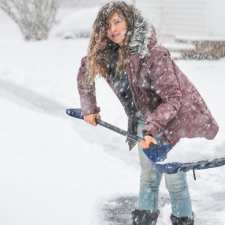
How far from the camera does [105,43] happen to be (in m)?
3.62

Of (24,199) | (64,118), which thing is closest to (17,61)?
(64,118)

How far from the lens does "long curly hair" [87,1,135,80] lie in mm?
3529

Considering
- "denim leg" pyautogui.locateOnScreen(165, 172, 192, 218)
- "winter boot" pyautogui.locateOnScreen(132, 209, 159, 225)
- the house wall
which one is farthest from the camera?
the house wall

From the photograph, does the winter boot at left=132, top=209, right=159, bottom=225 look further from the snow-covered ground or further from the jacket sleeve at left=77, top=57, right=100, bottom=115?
the jacket sleeve at left=77, top=57, right=100, bottom=115

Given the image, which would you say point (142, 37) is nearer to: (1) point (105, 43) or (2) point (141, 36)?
(2) point (141, 36)

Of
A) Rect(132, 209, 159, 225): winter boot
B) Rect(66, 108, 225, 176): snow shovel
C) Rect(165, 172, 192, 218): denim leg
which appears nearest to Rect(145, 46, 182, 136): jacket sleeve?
Rect(66, 108, 225, 176): snow shovel

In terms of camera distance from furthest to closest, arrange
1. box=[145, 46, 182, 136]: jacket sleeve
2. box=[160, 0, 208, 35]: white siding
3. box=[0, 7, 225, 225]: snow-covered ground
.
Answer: box=[160, 0, 208, 35]: white siding < box=[0, 7, 225, 225]: snow-covered ground < box=[145, 46, 182, 136]: jacket sleeve

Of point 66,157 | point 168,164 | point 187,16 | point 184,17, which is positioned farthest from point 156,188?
point 184,17

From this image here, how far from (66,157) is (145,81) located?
2972mm

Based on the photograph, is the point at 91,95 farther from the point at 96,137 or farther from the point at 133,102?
the point at 96,137

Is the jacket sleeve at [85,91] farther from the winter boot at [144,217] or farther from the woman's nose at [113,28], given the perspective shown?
the winter boot at [144,217]

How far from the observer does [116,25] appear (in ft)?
11.5

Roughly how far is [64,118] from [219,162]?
4610mm

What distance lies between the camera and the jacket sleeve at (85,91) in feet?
12.5
